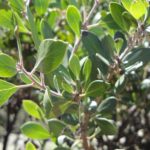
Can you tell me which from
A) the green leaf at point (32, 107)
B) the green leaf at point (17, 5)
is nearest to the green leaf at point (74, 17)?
the green leaf at point (17, 5)

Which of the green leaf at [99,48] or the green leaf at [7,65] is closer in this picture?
the green leaf at [7,65]

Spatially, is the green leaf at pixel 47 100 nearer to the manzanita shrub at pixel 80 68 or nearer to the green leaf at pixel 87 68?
the manzanita shrub at pixel 80 68

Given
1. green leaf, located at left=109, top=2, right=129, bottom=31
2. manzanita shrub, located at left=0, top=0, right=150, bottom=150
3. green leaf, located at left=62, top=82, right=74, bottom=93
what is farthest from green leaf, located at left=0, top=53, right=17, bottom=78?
Answer: green leaf, located at left=109, top=2, right=129, bottom=31

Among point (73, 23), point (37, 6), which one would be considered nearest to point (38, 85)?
point (73, 23)

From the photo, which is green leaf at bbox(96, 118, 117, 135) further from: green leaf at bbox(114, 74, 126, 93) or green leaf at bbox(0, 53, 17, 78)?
green leaf at bbox(0, 53, 17, 78)

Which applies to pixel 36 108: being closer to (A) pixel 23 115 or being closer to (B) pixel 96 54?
(B) pixel 96 54

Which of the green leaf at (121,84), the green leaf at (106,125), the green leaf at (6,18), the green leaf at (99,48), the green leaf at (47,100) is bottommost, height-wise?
the green leaf at (106,125)

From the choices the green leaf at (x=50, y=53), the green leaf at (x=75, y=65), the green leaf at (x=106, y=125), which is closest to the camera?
the green leaf at (x=50, y=53)
